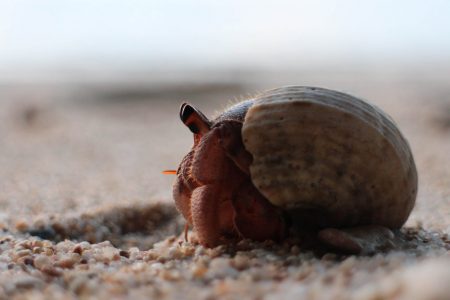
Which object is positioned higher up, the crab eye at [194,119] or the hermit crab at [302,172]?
the crab eye at [194,119]

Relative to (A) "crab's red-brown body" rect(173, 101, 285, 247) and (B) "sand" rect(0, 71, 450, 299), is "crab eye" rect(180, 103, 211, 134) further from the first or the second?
(B) "sand" rect(0, 71, 450, 299)

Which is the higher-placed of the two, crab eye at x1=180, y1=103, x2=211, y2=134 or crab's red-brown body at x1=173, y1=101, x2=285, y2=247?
crab eye at x1=180, y1=103, x2=211, y2=134

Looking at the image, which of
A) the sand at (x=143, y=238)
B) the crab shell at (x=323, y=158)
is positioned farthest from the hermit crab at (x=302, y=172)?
the sand at (x=143, y=238)

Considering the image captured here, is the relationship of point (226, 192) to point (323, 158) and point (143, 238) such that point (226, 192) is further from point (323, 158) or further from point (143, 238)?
point (143, 238)

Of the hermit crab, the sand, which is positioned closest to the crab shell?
the hermit crab

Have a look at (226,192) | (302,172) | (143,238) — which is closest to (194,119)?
(226,192)

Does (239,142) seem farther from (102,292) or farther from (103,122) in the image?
(103,122)

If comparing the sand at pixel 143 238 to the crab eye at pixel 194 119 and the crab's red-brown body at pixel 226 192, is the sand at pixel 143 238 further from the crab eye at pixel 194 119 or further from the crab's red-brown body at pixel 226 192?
the crab eye at pixel 194 119
